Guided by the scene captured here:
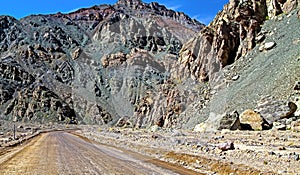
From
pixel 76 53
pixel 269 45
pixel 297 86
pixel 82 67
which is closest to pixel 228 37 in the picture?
pixel 269 45

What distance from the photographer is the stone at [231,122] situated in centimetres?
2769

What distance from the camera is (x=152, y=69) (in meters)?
122

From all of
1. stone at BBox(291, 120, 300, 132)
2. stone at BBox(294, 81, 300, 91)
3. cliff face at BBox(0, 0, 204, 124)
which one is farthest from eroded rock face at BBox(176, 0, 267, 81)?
cliff face at BBox(0, 0, 204, 124)

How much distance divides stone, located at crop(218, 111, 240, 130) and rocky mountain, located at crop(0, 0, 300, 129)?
97 mm

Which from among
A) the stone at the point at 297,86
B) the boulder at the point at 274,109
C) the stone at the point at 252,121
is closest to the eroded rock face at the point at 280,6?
the stone at the point at 297,86

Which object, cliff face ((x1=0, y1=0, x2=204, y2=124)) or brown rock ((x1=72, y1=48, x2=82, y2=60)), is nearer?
cliff face ((x1=0, y1=0, x2=204, y2=124))

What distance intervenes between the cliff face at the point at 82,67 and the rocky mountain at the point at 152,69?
17.3 inches

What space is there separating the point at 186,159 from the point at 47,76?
411ft

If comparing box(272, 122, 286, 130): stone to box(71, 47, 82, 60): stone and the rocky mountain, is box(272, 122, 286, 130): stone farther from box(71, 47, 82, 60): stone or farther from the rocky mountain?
box(71, 47, 82, 60): stone

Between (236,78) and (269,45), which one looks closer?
(269,45)

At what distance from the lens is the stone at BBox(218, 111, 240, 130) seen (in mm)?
27688

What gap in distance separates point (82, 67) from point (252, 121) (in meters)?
118

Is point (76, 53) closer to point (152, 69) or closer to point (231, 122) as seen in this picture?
point (152, 69)

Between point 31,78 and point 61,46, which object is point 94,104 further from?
point 61,46
